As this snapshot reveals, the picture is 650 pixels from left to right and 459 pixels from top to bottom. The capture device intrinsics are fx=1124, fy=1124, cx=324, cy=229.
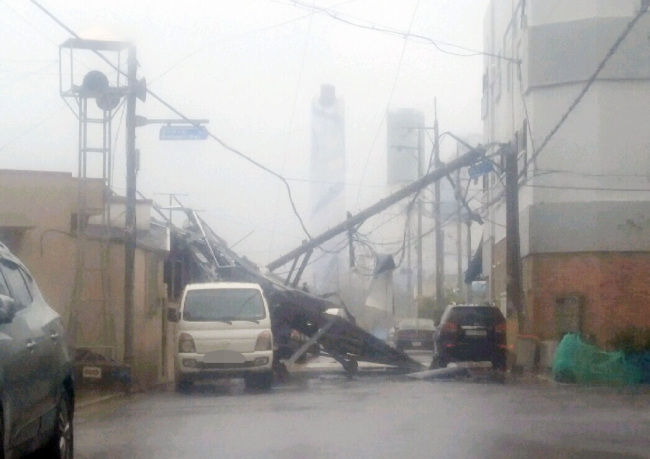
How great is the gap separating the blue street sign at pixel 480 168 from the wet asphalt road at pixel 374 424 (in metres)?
13.8

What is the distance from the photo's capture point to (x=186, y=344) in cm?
1961

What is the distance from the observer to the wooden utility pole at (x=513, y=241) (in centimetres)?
3098

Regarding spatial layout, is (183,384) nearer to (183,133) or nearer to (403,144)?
(183,133)

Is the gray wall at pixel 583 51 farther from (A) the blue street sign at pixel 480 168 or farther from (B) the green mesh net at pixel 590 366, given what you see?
(B) the green mesh net at pixel 590 366

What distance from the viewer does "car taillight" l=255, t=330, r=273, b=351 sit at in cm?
1967

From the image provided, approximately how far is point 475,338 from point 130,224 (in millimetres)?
9094

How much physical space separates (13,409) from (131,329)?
1492 cm

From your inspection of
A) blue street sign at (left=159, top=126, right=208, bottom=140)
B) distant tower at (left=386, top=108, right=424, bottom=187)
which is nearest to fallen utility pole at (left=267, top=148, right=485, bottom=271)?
blue street sign at (left=159, top=126, right=208, bottom=140)

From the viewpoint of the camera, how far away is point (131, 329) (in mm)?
21781

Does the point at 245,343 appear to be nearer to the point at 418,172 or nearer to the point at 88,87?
the point at 88,87

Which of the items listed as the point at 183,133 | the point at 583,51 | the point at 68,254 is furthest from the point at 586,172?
the point at 68,254

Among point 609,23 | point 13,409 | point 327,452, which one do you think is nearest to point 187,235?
point 609,23

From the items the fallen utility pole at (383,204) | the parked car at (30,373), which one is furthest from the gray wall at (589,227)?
the parked car at (30,373)

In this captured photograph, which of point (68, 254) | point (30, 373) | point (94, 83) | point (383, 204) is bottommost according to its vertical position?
point (30, 373)
